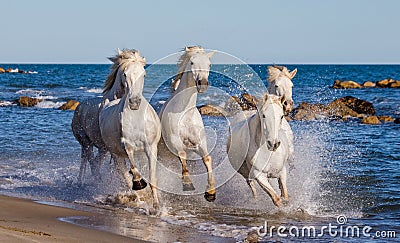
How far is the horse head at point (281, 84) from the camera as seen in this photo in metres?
8.50

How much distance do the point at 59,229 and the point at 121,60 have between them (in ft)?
11.3

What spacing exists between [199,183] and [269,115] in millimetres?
2016

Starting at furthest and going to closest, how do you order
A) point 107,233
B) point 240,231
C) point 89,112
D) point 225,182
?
1. point 89,112
2. point 225,182
3. point 240,231
4. point 107,233

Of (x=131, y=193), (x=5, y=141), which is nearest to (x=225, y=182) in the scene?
(x=131, y=193)

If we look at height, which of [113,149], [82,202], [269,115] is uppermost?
[269,115]

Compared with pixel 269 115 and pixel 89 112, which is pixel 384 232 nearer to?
pixel 269 115

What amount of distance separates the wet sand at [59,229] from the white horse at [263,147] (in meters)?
1.37

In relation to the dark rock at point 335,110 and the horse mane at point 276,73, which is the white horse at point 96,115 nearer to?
the horse mane at point 276,73

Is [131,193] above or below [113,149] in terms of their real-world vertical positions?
below

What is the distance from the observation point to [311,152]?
39.6ft

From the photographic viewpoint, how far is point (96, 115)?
10172 mm

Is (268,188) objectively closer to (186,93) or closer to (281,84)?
(281,84)

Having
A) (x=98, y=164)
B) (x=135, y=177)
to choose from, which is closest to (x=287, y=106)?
(x=135, y=177)

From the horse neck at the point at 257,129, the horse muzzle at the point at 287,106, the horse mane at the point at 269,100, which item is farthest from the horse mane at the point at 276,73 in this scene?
the horse mane at the point at 269,100
